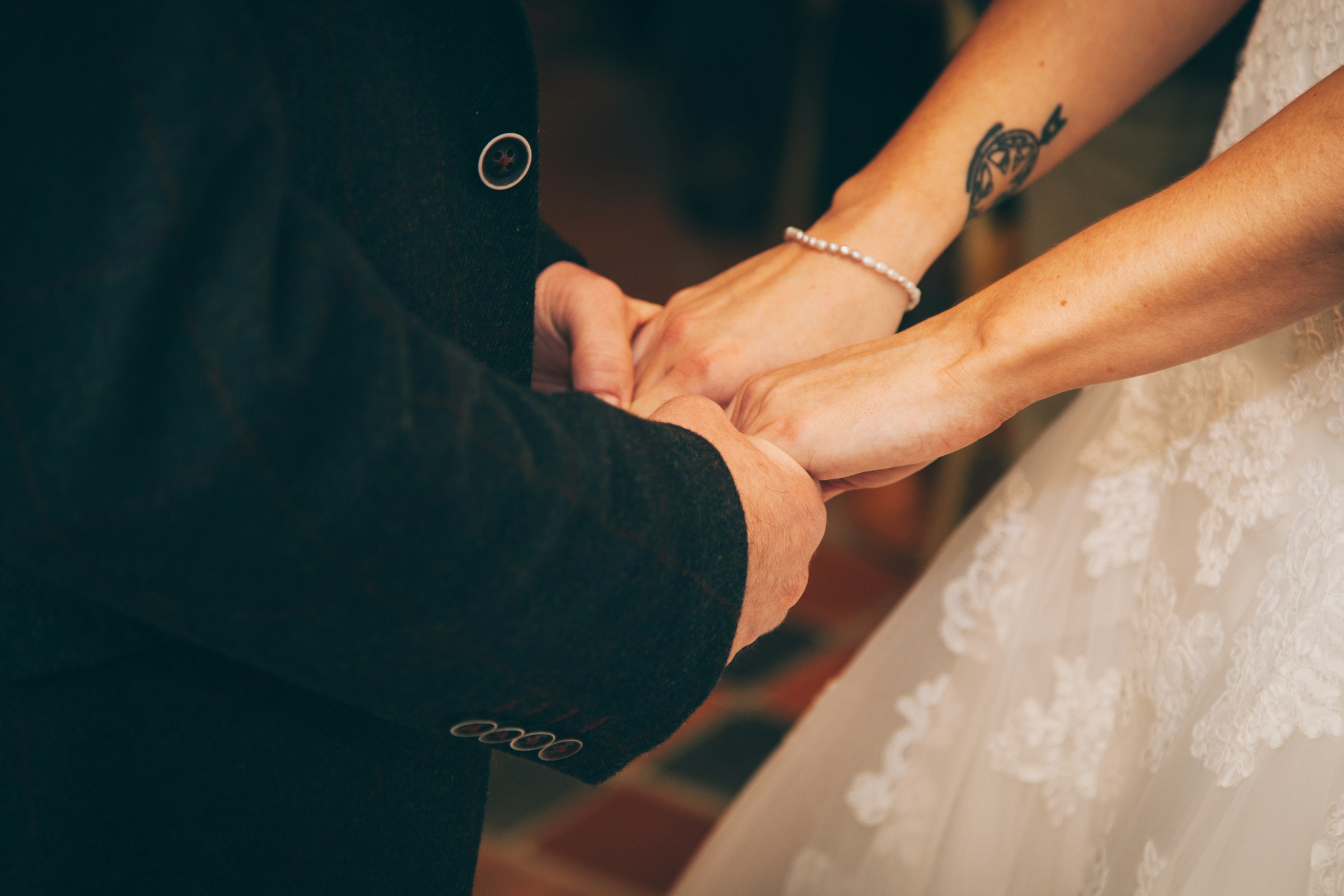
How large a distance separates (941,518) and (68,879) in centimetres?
216

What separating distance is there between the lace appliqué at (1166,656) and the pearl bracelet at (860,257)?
35 centimetres

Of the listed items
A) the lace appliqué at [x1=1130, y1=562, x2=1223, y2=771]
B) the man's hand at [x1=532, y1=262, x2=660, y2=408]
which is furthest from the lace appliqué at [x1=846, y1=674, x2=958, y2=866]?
the man's hand at [x1=532, y1=262, x2=660, y2=408]

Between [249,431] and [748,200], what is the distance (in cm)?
347

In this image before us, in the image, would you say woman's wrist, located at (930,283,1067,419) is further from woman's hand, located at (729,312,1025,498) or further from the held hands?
the held hands

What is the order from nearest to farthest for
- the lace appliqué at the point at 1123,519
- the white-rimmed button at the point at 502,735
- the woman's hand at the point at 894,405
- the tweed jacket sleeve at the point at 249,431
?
the tweed jacket sleeve at the point at 249,431 < the white-rimmed button at the point at 502,735 < the woman's hand at the point at 894,405 < the lace appliqué at the point at 1123,519

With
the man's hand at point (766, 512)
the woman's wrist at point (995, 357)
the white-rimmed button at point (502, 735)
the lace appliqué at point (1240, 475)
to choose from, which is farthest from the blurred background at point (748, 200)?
the lace appliqué at point (1240, 475)

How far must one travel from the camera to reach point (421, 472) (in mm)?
374

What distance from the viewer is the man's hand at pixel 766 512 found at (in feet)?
1.81

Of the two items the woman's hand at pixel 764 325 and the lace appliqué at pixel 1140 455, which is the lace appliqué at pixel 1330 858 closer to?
the lace appliqué at pixel 1140 455

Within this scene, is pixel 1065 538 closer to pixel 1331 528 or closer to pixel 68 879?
pixel 1331 528

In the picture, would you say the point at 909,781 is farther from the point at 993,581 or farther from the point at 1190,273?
the point at 1190,273

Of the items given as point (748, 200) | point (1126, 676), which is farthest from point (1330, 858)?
point (748, 200)

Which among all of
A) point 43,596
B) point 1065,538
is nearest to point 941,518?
point 1065,538

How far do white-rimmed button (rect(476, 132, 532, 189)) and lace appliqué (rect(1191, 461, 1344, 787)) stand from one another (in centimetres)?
58
